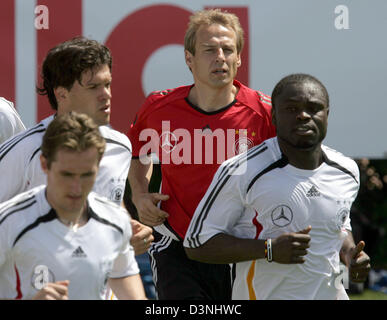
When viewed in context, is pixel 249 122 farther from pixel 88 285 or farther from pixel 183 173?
pixel 88 285

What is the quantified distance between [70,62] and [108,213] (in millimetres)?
937

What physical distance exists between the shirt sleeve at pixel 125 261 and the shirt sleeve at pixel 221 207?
1.24ft

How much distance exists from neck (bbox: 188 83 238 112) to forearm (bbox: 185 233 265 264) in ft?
3.24

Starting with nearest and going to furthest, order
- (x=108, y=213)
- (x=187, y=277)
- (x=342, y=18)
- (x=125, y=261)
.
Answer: (x=108, y=213) → (x=125, y=261) → (x=187, y=277) → (x=342, y=18)

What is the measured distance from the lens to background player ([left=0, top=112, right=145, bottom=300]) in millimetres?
3084

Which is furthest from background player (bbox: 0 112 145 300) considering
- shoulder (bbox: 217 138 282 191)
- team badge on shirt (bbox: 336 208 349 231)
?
team badge on shirt (bbox: 336 208 349 231)

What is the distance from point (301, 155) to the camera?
Result: 12.2 ft

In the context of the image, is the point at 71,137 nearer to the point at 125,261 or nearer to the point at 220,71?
the point at 125,261

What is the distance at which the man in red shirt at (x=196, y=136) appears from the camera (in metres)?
4.37

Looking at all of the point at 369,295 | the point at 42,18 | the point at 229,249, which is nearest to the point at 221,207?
the point at 229,249

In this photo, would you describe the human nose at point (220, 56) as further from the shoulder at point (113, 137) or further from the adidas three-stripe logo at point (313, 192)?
the adidas three-stripe logo at point (313, 192)

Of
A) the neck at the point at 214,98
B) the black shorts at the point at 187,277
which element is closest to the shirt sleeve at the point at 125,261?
the black shorts at the point at 187,277

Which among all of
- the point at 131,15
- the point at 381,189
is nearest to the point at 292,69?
the point at 131,15

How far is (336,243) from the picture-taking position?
148 inches
